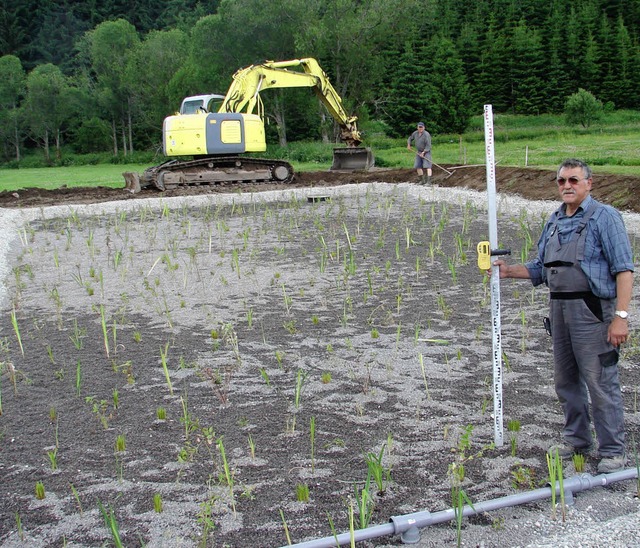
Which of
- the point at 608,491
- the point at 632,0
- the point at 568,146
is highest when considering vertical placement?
the point at 632,0

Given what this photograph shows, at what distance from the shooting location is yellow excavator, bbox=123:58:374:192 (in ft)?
70.2

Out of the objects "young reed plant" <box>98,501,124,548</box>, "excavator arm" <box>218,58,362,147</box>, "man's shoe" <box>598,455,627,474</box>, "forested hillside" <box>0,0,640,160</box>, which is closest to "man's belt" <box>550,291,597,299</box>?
"man's shoe" <box>598,455,627,474</box>

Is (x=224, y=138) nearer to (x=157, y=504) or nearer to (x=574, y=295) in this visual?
(x=574, y=295)

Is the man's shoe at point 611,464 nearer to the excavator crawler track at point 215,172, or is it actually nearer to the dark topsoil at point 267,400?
the dark topsoil at point 267,400

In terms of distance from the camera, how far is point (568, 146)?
88.5ft

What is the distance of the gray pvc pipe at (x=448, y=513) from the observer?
3146mm

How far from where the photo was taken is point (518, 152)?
26656 millimetres

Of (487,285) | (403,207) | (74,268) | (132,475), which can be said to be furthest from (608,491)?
(403,207)

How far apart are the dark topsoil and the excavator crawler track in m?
11.4

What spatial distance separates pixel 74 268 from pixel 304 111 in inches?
1539

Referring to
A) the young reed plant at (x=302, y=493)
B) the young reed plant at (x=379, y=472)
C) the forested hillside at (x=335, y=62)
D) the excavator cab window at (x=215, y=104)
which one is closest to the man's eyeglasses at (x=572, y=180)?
the young reed plant at (x=379, y=472)

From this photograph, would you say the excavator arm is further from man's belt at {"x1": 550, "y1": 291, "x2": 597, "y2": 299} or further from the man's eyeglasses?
man's belt at {"x1": 550, "y1": 291, "x2": 597, "y2": 299}

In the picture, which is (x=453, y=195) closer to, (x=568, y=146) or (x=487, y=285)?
(x=487, y=285)

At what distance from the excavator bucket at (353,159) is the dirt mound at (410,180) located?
1.82 ft
